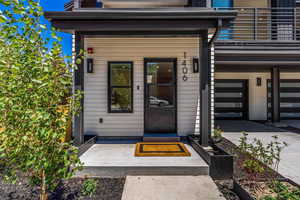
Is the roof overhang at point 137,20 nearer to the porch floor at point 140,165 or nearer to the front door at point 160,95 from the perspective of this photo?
the front door at point 160,95

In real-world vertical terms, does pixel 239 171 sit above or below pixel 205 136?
below

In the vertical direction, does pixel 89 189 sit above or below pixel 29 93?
below

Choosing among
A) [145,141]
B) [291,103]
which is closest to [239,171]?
[145,141]

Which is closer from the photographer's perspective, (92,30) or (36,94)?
(36,94)

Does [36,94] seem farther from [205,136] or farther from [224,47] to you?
[224,47]

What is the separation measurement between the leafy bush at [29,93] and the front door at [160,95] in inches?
125

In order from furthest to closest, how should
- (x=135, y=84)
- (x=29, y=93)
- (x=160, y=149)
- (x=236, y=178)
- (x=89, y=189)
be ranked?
1. (x=135, y=84)
2. (x=160, y=149)
3. (x=236, y=178)
4. (x=89, y=189)
5. (x=29, y=93)

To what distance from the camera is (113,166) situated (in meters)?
2.83

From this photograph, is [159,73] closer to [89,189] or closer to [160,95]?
[160,95]

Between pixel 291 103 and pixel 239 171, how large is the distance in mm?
7895

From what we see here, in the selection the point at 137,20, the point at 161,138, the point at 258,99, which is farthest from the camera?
the point at 258,99

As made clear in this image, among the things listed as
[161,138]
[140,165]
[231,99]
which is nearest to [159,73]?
[161,138]

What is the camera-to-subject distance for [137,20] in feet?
11.0

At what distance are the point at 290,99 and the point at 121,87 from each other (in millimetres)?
8817
